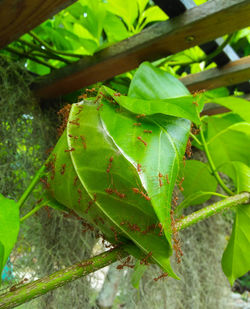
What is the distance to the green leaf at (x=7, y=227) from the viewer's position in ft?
0.79

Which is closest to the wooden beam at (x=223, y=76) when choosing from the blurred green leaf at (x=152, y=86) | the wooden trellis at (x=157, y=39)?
the wooden trellis at (x=157, y=39)

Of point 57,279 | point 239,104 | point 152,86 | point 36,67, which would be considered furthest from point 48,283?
point 36,67

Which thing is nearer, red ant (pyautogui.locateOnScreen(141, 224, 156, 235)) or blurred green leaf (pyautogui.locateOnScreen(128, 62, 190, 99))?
A: red ant (pyautogui.locateOnScreen(141, 224, 156, 235))

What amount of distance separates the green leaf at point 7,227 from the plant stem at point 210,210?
0.42ft

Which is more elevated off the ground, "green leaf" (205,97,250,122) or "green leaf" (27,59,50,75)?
"green leaf" (27,59,50,75)

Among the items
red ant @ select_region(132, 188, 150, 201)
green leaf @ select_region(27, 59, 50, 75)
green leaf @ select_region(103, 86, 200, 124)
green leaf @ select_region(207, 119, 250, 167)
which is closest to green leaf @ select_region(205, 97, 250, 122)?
green leaf @ select_region(207, 119, 250, 167)

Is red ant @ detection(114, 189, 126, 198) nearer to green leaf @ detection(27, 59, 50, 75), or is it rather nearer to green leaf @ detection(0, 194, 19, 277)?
green leaf @ detection(0, 194, 19, 277)

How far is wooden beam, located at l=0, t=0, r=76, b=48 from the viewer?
418 mm

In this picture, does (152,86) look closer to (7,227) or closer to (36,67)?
(7,227)

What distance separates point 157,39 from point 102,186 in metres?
0.32

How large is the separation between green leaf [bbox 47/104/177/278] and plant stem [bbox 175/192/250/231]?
3 centimetres

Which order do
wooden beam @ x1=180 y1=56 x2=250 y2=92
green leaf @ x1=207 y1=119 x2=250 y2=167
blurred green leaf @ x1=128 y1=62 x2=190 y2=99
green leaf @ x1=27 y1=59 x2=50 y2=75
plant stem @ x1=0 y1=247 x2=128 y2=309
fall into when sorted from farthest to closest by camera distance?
green leaf @ x1=27 y1=59 x2=50 y2=75, wooden beam @ x1=180 y1=56 x2=250 y2=92, green leaf @ x1=207 y1=119 x2=250 y2=167, blurred green leaf @ x1=128 y1=62 x2=190 y2=99, plant stem @ x1=0 y1=247 x2=128 y2=309

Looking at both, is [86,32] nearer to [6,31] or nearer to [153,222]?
Result: [6,31]

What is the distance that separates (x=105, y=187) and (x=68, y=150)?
0.16 ft
